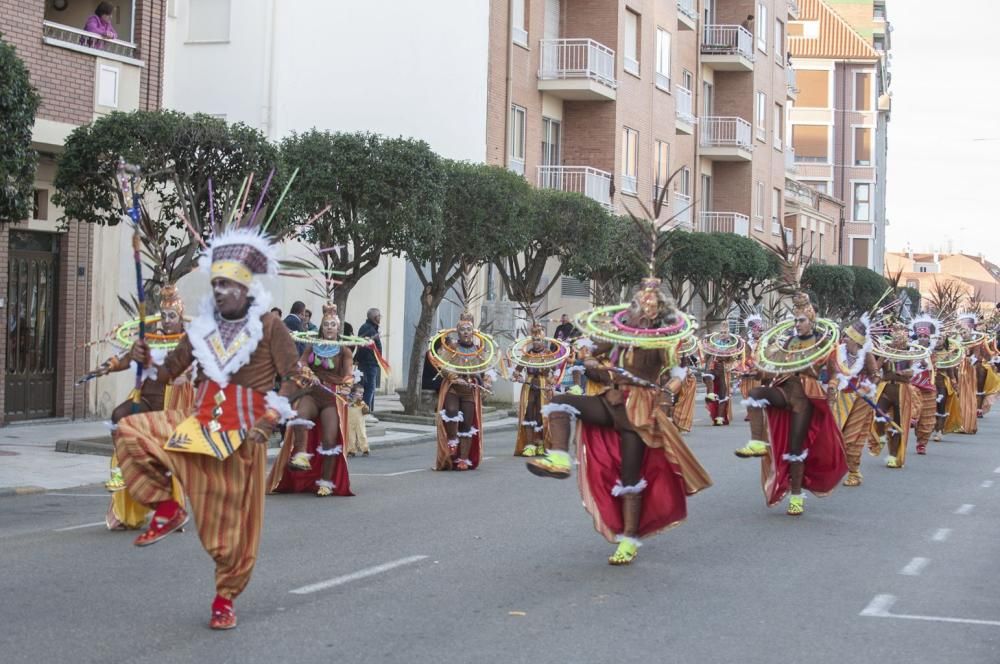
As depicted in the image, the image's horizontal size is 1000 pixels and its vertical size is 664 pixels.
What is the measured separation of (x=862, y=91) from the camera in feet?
262

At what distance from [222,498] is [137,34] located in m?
15.4

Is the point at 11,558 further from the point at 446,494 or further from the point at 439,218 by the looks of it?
the point at 439,218

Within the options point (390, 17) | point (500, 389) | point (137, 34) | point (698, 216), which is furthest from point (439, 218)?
point (698, 216)

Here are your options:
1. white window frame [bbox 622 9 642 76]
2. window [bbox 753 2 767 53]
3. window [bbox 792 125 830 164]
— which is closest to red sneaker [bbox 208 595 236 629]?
white window frame [bbox 622 9 642 76]

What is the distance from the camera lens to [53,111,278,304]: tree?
16891 mm

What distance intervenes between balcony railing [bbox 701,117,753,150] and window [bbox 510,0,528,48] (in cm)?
1409

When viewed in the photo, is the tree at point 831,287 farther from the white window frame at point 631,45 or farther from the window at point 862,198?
the window at point 862,198

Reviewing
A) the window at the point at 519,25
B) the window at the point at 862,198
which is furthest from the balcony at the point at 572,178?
the window at the point at 862,198

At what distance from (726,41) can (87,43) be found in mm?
31434

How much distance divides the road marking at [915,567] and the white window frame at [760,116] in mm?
41324

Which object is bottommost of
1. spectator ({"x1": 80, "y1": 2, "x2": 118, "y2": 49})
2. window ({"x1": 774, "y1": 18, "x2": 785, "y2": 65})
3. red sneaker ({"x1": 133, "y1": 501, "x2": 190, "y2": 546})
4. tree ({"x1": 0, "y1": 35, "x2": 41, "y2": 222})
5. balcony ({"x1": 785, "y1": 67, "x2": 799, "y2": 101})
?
red sneaker ({"x1": 133, "y1": 501, "x2": 190, "y2": 546})

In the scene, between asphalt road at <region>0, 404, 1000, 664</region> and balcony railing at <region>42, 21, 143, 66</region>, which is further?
balcony railing at <region>42, 21, 143, 66</region>

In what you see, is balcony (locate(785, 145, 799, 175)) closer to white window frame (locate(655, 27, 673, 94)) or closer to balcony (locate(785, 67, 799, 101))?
balcony (locate(785, 67, 799, 101))

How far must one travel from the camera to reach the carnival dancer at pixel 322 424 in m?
13.4
